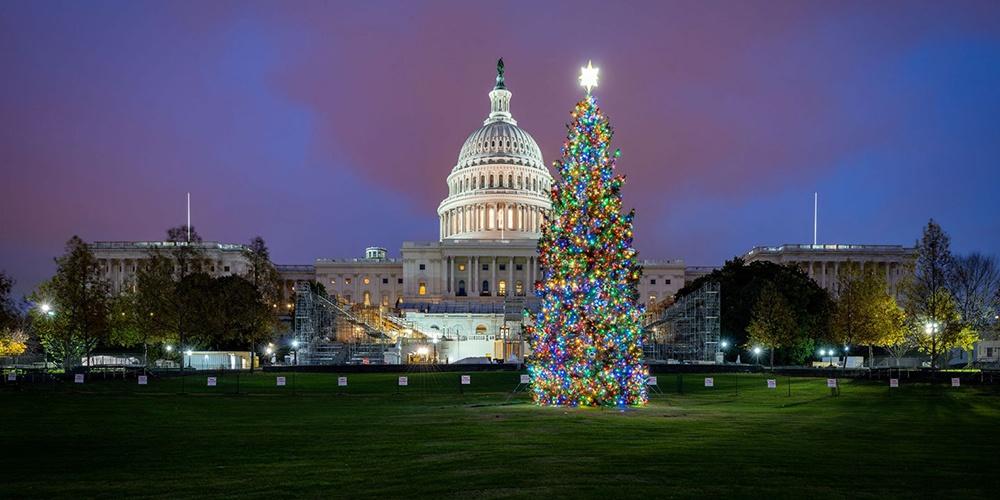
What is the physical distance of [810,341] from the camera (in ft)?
289

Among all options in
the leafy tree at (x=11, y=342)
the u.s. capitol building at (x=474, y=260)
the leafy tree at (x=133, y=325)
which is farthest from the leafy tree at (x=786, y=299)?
the leafy tree at (x=11, y=342)

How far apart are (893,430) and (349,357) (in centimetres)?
6753

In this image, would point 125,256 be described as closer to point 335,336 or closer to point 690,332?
point 335,336

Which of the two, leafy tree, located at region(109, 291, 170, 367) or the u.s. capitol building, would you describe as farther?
the u.s. capitol building

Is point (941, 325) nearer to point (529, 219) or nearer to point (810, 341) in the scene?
point (810, 341)

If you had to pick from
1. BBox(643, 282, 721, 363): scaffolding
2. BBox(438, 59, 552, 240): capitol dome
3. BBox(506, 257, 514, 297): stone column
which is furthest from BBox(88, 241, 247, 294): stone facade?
BBox(643, 282, 721, 363): scaffolding

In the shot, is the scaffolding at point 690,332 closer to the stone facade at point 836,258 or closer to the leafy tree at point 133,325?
the leafy tree at point 133,325

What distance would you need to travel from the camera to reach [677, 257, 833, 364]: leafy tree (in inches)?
3472

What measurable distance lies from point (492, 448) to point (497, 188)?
6144 inches

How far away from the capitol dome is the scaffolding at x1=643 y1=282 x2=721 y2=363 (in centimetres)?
6782

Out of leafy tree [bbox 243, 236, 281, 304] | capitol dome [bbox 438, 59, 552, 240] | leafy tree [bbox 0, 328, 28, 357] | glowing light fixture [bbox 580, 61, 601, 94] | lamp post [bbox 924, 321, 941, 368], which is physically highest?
capitol dome [bbox 438, 59, 552, 240]

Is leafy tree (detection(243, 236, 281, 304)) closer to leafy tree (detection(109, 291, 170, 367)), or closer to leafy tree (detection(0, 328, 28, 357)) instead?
leafy tree (detection(109, 291, 170, 367))

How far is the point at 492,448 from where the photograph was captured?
21375mm

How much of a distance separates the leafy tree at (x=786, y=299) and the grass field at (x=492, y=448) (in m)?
47.4
